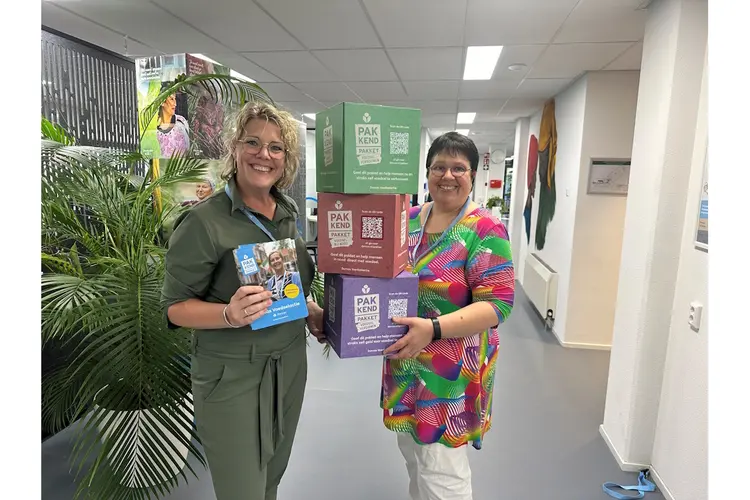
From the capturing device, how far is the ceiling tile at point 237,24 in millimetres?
2543

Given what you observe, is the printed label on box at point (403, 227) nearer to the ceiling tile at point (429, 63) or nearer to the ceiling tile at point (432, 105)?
the ceiling tile at point (429, 63)

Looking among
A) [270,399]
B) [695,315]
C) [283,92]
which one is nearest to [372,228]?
[270,399]

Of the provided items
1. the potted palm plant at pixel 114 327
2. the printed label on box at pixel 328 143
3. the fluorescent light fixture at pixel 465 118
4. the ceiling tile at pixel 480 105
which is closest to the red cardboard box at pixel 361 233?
the printed label on box at pixel 328 143

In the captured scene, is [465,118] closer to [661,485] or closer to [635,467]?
[635,467]

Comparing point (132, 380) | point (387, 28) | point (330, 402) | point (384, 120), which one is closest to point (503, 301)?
point (384, 120)

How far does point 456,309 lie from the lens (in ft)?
4.56

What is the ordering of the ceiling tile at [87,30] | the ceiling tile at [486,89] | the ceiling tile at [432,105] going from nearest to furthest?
the ceiling tile at [87,30] → the ceiling tile at [486,89] → the ceiling tile at [432,105]

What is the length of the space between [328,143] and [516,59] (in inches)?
114

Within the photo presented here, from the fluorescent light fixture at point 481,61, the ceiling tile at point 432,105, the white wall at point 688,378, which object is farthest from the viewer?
the ceiling tile at point 432,105

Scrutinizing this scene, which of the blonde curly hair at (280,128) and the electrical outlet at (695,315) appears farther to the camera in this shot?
the electrical outlet at (695,315)

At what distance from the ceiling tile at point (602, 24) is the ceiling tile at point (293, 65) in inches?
77.6
